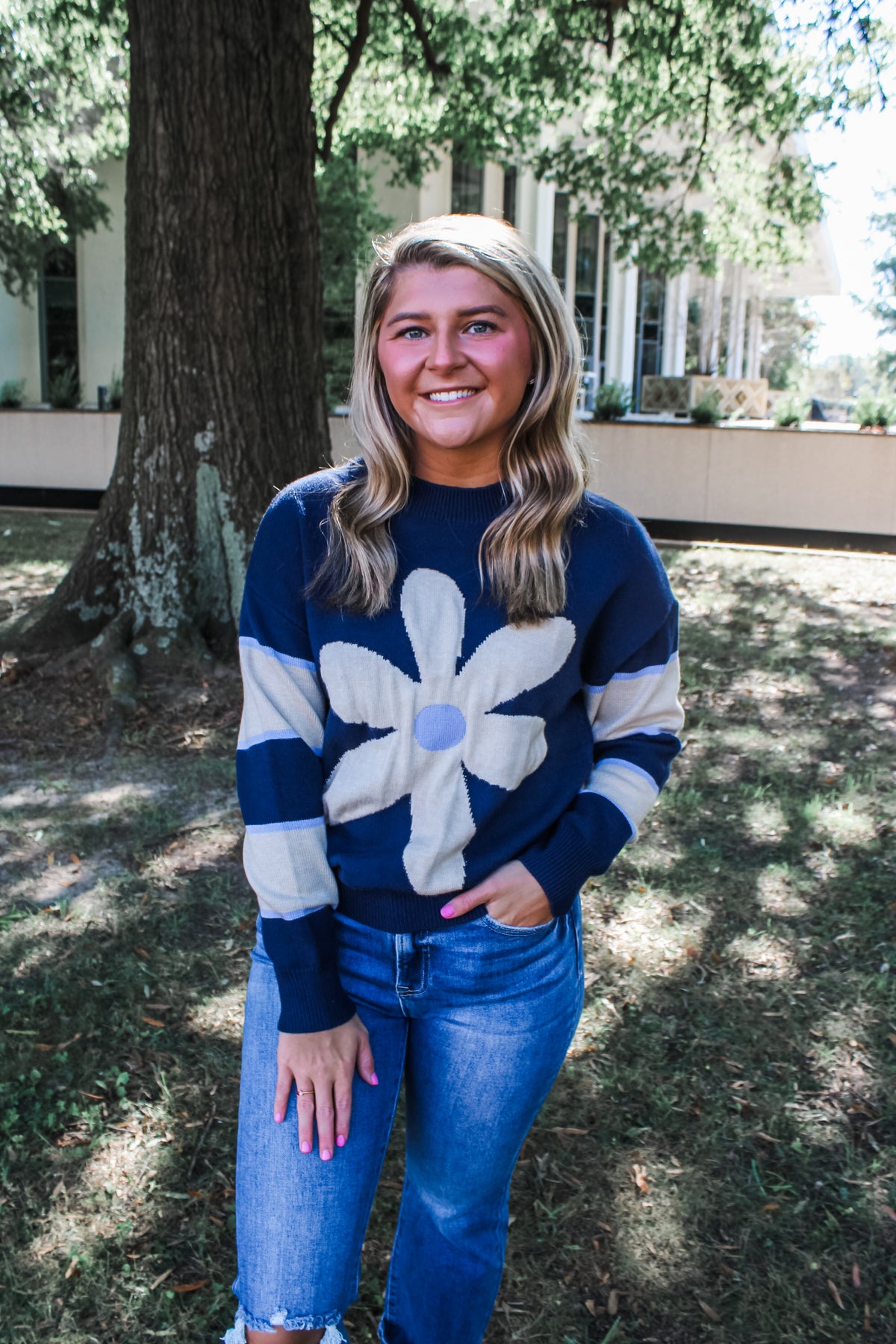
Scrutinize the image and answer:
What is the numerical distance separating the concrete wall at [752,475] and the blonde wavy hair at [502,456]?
10.7 meters

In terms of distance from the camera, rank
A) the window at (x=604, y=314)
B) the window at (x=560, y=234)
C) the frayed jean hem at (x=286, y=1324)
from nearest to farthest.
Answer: the frayed jean hem at (x=286, y=1324)
the window at (x=560, y=234)
the window at (x=604, y=314)

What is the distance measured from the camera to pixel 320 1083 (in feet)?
5.13

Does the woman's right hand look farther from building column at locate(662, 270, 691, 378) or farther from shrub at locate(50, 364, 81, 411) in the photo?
building column at locate(662, 270, 691, 378)

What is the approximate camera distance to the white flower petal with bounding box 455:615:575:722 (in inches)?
64.5

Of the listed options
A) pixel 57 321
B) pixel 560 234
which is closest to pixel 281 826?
pixel 57 321

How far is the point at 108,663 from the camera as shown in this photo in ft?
19.0

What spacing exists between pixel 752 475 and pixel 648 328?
49.5 feet

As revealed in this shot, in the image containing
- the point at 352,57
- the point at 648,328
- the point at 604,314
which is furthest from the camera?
the point at 648,328

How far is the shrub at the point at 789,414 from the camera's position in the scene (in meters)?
13.4

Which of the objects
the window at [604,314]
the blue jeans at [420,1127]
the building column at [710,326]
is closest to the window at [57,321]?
the window at [604,314]

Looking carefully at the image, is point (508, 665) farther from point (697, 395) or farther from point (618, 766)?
point (697, 395)

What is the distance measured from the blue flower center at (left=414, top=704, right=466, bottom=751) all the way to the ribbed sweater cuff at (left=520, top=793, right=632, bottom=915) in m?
0.23

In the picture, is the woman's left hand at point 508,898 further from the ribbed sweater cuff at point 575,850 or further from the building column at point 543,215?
the building column at point 543,215

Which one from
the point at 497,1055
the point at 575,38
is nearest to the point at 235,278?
the point at 497,1055
